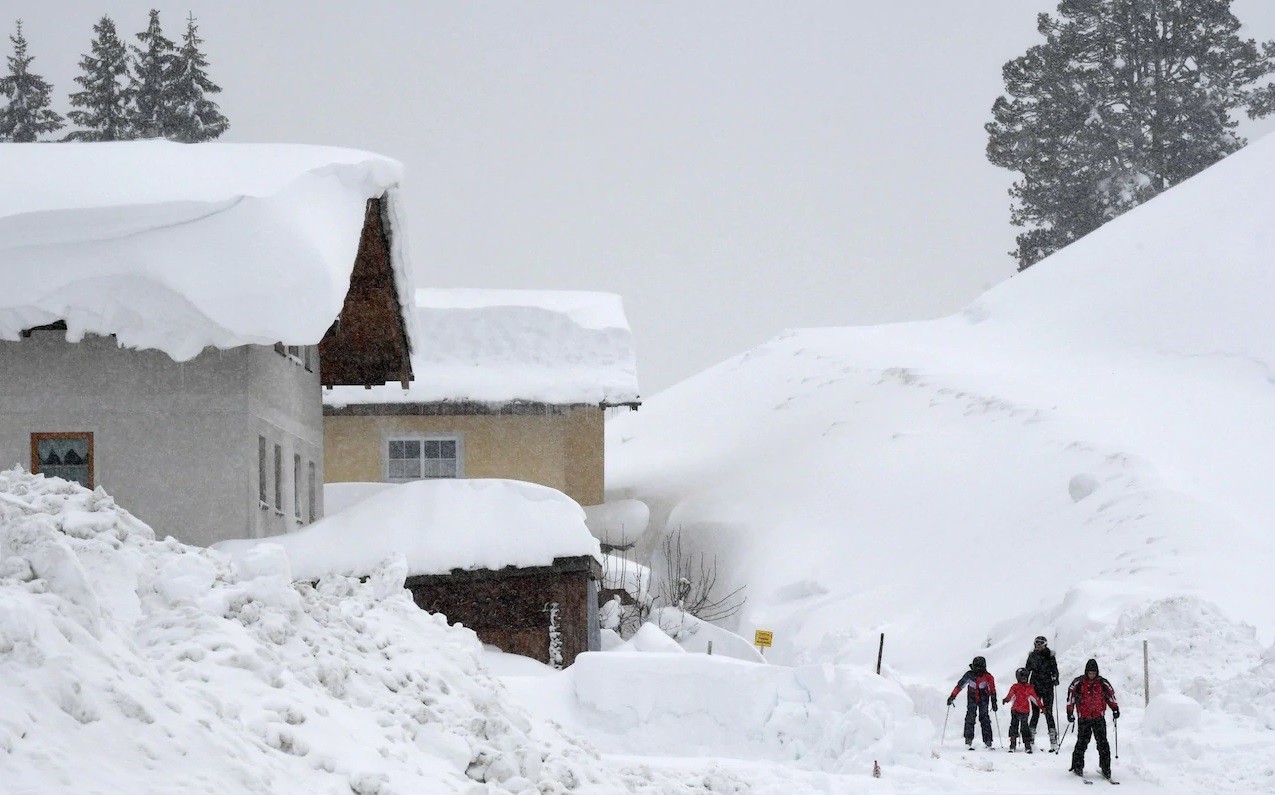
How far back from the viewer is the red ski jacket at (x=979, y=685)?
61.4 ft

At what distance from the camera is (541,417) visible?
31969 mm

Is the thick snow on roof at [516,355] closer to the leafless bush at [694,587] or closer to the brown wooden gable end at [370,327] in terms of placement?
the brown wooden gable end at [370,327]

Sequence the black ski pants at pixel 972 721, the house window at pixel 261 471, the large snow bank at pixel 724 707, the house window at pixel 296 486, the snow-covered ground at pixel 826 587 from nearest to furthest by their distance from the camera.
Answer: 1. the snow-covered ground at pixel 826 587
2. the large snow bank at pixel 724 707
3. the black ski pants at pixel 972 721
4. the house window at pixel 261 471
5. the house window at pixel 296 486

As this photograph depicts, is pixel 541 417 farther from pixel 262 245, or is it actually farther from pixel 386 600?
pixel 386 600

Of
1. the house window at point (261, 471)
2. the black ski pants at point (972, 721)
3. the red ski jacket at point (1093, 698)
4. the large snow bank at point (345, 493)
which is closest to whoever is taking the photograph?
the red ski jacket at point (1093, 698)

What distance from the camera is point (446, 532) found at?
22359mm

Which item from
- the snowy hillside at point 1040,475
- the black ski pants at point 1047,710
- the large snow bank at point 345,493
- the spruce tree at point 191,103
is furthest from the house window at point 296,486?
the spruce tree at point 191,103

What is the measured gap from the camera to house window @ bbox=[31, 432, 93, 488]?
20.2 m

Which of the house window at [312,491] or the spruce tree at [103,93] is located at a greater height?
the spruce tree at [103,93]

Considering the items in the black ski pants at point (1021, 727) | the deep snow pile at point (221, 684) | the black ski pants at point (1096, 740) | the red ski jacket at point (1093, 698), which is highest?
the deep snow pile at point (221, 684)

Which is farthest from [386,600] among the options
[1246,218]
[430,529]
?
[1246,218]

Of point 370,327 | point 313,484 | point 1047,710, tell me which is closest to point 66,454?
point 313,484

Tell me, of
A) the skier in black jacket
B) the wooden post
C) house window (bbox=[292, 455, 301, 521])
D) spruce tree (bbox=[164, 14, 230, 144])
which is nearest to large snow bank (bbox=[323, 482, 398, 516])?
house window (bbox=[292, 455, 301, 521])

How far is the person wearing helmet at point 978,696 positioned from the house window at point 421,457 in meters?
14.7
